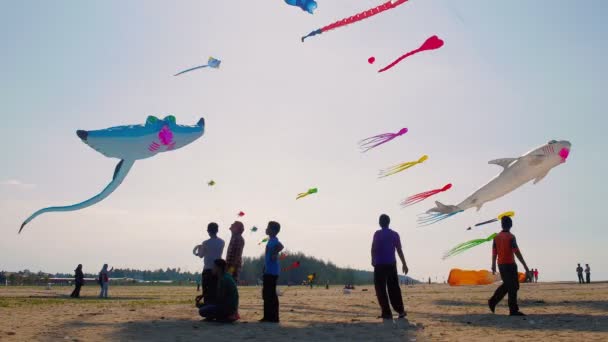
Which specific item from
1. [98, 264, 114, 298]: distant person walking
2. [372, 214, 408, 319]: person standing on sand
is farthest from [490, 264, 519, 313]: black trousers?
[98, 264, 114, 298]: distant person walking

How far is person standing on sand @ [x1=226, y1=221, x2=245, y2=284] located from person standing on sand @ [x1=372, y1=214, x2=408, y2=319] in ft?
8.01

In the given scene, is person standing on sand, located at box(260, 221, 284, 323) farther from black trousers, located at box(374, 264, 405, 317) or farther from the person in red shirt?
the person in red shirt

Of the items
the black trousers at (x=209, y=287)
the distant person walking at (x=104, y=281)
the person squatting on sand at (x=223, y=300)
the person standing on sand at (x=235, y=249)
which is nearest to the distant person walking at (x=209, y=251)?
the black trousers at (x=209, y=287)

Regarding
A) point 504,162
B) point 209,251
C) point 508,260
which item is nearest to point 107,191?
point 209,251

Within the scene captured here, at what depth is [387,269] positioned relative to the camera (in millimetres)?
9992

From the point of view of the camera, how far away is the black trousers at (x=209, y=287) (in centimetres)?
1010

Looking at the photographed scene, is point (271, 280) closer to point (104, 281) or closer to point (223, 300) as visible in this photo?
point (223, 300)

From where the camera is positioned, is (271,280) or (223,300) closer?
(223,300)

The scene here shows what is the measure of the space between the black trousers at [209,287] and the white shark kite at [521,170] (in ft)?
32.8

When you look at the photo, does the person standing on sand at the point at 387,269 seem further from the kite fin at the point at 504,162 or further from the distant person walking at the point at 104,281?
the distant person walking at the point at 104,281

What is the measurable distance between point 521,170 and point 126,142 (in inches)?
445

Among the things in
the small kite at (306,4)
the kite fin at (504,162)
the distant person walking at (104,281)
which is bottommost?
the distant person walking at (104,281)

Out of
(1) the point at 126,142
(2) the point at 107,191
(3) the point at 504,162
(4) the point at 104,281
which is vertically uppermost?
(3) the point at 504,162

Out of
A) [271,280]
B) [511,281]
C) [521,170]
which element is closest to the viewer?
[271,280]
